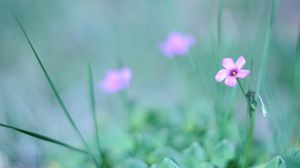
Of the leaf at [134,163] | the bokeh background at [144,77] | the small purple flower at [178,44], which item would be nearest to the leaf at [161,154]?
the bokeh background at [144,77]

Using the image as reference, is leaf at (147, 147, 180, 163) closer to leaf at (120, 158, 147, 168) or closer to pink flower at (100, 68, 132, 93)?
leaf at (120, 158, 147, 168)

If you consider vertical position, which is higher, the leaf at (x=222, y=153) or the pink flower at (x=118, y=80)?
the pink flower at (x=118, y=80)

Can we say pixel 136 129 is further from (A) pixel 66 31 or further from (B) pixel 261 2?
(B) pixel 261 2

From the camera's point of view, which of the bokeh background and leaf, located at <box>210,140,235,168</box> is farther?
the bokeh background

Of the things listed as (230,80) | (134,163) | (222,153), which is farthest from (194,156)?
(230,80)

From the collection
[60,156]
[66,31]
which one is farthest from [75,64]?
[60,156]

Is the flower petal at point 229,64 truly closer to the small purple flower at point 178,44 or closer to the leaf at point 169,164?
the leaf at point 169,164

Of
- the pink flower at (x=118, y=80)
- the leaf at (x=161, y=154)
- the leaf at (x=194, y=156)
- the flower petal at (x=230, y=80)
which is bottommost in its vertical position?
the leaf at (x=194, y=156)

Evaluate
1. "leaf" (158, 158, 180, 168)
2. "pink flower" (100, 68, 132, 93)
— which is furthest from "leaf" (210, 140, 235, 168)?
"pink flower" (100, 68, 132, 93)

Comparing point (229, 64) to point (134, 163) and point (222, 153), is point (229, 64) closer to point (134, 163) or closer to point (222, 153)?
point (222, 153)
